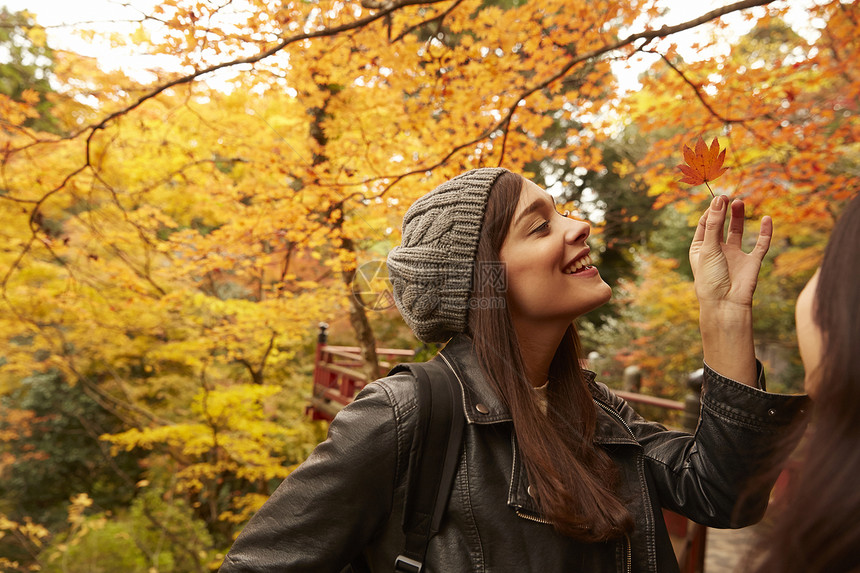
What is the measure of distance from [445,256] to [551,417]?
0.52 meters

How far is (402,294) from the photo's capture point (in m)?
1.50

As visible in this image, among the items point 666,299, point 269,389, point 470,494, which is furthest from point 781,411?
point 666,299

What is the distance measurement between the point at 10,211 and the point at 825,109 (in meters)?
10.0

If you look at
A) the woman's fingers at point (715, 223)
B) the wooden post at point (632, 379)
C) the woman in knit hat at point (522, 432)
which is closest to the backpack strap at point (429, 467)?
the woman in knit hat at point (522, 432)

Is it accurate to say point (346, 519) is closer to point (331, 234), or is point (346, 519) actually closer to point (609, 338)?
point (331, 234)

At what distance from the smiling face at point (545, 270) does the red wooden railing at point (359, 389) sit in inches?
118

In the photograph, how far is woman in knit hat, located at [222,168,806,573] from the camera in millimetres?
1132

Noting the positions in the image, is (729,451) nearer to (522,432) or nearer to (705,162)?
(522,432)

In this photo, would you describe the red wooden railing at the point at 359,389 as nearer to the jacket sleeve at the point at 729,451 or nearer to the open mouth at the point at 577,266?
the jacket sleeve at the point at 729,451

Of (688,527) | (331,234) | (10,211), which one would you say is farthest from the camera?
(10,211)

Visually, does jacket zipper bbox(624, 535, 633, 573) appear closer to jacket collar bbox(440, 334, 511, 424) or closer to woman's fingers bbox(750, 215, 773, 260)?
jacket collar bbox(440, 334, 511, 424)

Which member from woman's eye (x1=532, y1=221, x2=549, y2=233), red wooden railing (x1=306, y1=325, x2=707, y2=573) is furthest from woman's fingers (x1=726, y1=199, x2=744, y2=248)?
red wooden railing (x1=306, y1=325, x2=707, y2=573)

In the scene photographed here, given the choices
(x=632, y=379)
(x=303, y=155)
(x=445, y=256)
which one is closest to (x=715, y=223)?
(x=445, y=256)

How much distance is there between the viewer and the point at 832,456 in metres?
0.71
